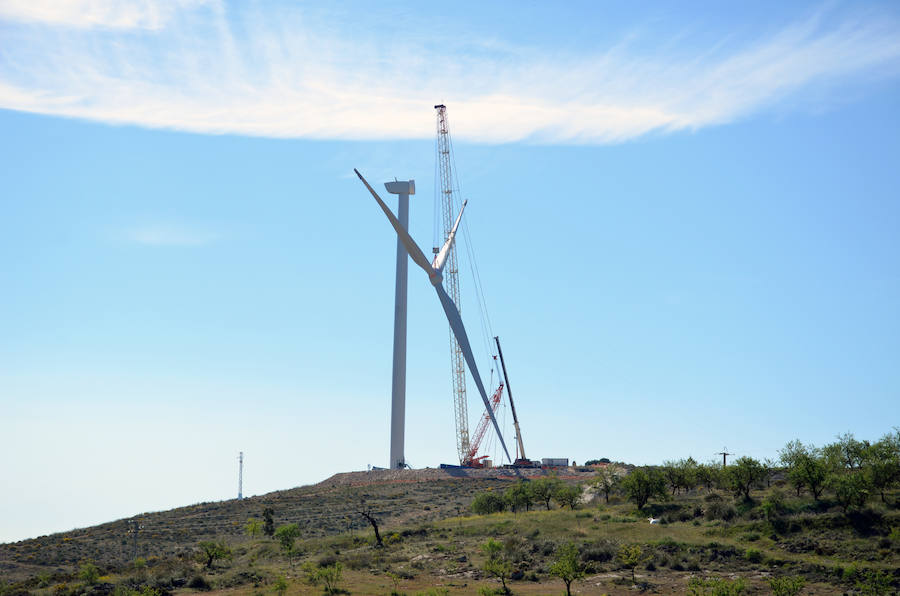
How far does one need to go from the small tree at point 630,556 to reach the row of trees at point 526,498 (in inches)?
1160

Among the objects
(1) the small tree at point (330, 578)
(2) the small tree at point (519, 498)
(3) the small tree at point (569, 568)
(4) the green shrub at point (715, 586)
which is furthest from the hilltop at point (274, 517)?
(4) the green shrub at point (715, 586)

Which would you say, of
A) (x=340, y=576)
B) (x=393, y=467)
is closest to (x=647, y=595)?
(x=340, y=576)

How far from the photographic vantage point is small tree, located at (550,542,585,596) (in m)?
57.3

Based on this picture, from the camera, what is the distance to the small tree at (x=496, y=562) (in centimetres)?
6088

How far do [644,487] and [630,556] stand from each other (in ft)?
81.3

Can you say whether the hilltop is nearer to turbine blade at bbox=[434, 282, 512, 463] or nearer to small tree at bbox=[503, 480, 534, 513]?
small tree at bbox=[503, 480, 534, 513]

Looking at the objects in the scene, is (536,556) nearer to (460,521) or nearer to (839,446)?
(460,521)

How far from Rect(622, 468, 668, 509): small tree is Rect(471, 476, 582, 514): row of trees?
842 centimetres

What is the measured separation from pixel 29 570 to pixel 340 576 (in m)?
33.4

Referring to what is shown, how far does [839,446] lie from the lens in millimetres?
91125

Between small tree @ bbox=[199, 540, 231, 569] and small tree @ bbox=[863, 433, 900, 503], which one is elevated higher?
small tree @ bbox=[863, 433, 900, 503]

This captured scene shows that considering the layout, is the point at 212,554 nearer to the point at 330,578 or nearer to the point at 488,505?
the point at 330,578

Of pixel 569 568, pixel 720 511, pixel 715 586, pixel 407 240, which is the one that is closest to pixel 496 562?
pixel 569 568

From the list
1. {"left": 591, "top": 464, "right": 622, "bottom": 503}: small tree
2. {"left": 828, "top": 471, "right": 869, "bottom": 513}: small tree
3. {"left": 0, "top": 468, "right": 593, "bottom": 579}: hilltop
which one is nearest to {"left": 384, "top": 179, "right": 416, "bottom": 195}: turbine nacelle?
{"left": 0, "top": 468, "right": 593, "bottom": 579}: hilltop
